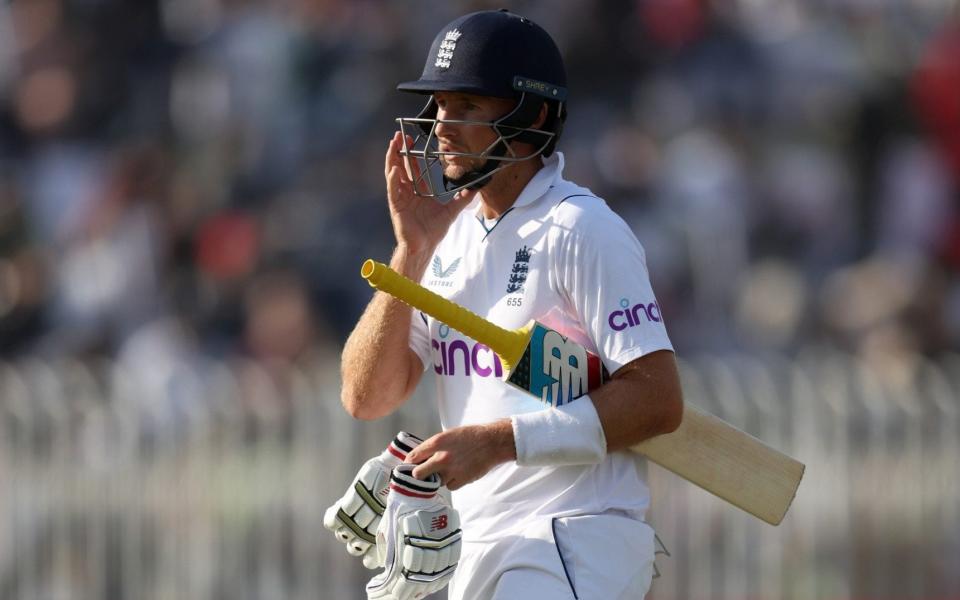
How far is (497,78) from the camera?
4133 mm

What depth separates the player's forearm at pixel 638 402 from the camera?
3941 millimetres

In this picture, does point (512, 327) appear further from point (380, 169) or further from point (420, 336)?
point (380, 169)

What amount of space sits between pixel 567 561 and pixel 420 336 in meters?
0.75

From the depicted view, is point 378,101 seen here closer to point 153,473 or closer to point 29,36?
point 29,36

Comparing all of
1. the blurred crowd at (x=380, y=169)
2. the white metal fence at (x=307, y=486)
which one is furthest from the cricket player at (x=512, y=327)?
the blurred crowd at (x=380, y=169)

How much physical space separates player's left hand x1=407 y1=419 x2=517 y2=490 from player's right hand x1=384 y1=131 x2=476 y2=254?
1.96ft

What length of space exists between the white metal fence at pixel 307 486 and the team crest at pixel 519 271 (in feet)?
13.0

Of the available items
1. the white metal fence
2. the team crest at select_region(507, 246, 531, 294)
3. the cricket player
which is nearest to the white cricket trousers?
the cricket player

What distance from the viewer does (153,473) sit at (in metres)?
8.56

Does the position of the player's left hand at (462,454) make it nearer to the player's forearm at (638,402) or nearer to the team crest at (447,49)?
the player's forearm at (638,402)

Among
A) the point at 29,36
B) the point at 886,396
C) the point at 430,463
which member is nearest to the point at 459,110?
the point at 430,463

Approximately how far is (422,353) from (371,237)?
5.73 m

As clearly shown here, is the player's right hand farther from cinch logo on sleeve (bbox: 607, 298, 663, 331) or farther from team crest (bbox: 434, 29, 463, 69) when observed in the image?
cinch logo on sleeve (bbox: 607, 298, 663, 331)

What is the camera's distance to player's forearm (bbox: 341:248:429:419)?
428 centimetres
